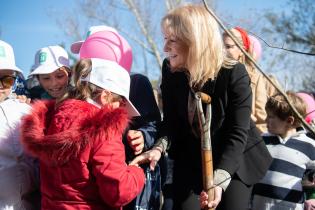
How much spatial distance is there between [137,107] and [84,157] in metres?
0.63

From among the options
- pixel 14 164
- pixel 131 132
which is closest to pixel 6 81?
pixel 14 164

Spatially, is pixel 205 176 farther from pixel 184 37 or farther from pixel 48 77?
pixel 48 77

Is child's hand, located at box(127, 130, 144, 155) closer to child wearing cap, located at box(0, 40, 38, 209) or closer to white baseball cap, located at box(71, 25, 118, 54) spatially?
child wearing cap, located at box(0, 40, 38, 209)

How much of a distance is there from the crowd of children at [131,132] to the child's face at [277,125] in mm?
718

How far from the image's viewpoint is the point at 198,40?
2.04 metres

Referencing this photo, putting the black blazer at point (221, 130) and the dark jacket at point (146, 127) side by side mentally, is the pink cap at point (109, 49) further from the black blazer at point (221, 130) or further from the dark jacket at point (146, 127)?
the black blazer at point (221, 130)

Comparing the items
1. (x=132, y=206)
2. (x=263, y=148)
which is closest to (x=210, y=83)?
(x=263, y=148)

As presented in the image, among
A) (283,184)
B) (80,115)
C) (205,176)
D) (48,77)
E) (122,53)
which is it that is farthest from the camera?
(48,77)

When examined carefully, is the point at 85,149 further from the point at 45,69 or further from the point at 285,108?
the point at 285,108

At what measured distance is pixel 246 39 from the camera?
3.31 metres

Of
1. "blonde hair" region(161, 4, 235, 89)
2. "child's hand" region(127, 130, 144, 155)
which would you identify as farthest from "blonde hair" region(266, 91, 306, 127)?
"child's hand" region(127, 130, 144, 155)

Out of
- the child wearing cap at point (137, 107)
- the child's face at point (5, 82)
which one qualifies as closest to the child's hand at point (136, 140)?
the child wearing cap at point (137, 107)

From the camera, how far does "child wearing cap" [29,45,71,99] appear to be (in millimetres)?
3020

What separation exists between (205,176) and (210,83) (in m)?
0.54
